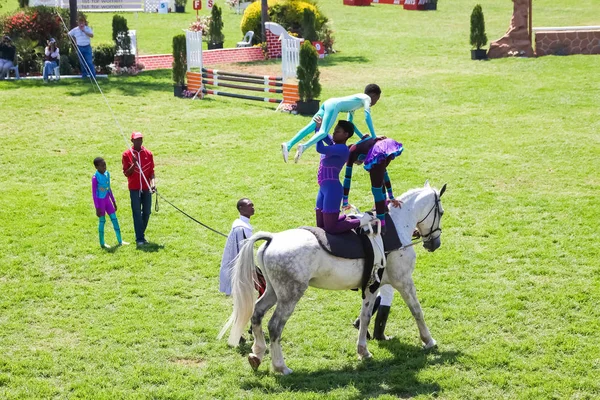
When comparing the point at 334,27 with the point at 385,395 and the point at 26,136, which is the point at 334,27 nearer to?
the point at 26,136

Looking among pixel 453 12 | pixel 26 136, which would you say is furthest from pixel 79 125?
pixel 453 12

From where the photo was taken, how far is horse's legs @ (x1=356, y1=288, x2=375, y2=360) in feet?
31.3

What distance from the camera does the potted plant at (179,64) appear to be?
25547 mm

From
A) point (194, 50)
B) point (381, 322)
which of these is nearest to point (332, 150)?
point (381, 322)

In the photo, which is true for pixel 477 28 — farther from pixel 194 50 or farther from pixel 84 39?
pixel 84 39

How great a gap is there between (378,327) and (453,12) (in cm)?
3502

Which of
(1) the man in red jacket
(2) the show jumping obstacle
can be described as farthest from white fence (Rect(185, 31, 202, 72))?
(1) the man in red jacket

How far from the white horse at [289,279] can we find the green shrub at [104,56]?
21.1 meters

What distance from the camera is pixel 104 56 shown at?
93.9 ft

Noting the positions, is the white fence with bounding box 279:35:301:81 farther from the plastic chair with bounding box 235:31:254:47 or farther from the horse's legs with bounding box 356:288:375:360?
the horse's legs with bounding box 356:288:375:360

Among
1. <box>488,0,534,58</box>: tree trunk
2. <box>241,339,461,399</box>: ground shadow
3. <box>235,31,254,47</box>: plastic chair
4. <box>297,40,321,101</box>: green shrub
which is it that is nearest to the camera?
<box>241,339,461,399</box>: ground shadow

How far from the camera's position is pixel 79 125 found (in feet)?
71.6

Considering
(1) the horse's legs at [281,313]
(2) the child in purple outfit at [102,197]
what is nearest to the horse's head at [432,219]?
(1) the horse's legs at [281,313]

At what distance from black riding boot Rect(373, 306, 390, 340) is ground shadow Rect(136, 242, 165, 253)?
479cm
